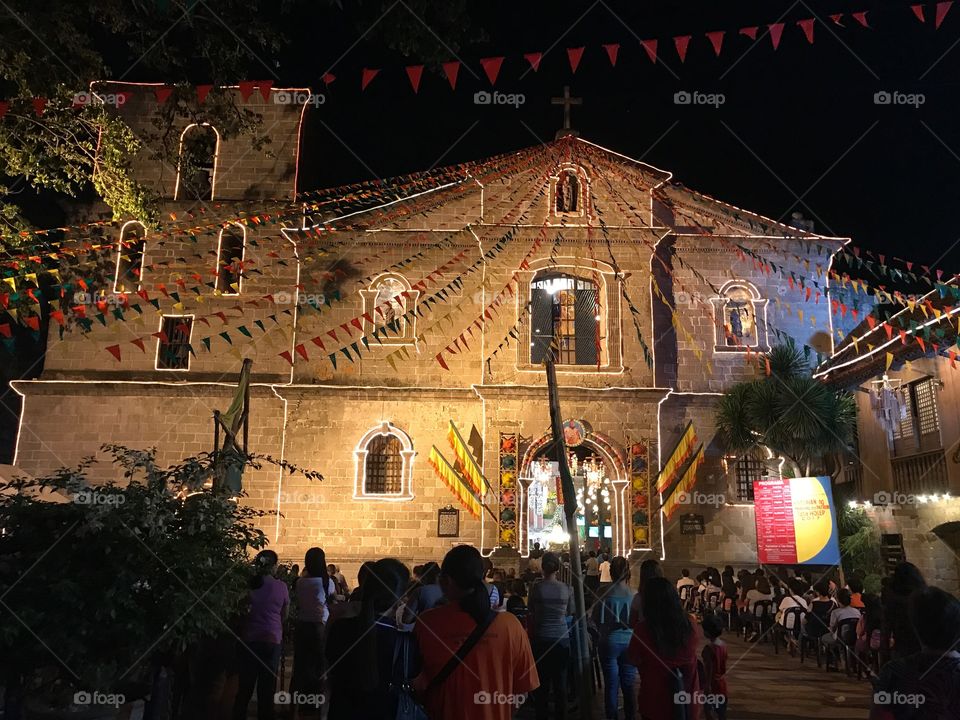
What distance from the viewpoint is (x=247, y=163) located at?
19.8 meters

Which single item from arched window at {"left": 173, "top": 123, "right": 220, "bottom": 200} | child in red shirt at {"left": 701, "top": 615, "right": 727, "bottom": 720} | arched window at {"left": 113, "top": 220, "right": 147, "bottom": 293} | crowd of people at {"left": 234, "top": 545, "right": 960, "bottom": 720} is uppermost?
arched window at {"left": 173, "top": 123, "right": 220, "bottom": 200}

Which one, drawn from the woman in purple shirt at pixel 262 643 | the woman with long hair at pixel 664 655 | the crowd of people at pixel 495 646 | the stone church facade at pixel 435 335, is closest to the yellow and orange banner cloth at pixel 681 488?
the stone church facade at pixel 435 335

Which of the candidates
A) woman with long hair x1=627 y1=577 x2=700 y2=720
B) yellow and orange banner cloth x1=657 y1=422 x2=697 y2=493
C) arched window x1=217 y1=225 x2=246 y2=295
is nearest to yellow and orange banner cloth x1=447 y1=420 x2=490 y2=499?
yellow and orange banner cloth x1=657 y1=422 x2=697 y2=493

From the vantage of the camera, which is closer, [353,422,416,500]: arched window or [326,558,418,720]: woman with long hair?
[326,558,418,720]: woman with long hair

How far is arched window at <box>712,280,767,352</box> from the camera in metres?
18.8

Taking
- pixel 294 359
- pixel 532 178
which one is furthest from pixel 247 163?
pixel 532 178

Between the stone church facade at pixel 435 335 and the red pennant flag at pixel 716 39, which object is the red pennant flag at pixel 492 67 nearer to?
the red pennant flag at pixel 716 39

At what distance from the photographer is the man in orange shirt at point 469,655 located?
10.9 ft

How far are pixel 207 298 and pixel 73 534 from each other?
15.1 metres

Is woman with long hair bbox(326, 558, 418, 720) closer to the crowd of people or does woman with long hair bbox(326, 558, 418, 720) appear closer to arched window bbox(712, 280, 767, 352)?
the crowd of people

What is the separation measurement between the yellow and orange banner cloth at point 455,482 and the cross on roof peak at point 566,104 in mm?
8745

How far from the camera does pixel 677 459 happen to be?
693 inches

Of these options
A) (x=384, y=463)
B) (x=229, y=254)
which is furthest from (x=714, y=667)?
(x=229, y=254)

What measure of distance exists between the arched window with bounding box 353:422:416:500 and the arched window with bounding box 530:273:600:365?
4036mm
